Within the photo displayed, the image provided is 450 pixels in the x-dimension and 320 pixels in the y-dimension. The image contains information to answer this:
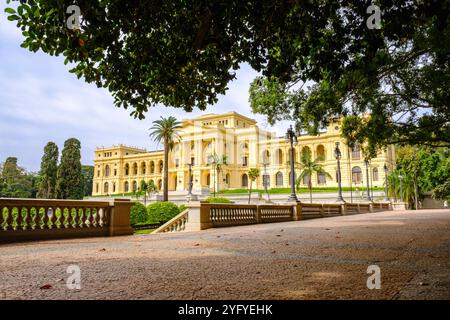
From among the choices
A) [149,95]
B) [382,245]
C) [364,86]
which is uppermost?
[364,86]

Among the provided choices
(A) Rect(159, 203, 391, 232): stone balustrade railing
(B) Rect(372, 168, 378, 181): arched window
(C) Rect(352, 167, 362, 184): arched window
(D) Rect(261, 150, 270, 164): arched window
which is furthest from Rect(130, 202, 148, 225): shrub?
(D) Rect(261, 150, 270, 164): arched window

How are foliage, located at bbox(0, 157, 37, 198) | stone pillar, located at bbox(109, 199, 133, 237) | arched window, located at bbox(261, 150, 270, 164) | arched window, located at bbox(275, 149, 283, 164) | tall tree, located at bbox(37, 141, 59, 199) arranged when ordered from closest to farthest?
stone pillar, located at bbox(109, 199, 133, 237), tall tree, located at bbox(37, 141, 59, 199), foliage, located at bbox(0, 157, 37, 198), arched window, located at bbox(275, 149, 283, 164), arched window, located at bbox(261, 150, 270, 164)

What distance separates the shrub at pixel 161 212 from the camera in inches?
1071

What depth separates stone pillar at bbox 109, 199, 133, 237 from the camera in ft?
35.7

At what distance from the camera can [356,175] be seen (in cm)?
7156

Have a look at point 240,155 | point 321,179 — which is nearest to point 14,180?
point 240,155

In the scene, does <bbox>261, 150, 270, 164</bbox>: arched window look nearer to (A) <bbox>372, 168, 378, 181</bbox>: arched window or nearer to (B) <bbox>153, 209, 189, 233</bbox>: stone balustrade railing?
(A) <bbox>372, 168, 378, 181</bbox>: arched window

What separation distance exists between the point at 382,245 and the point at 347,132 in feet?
33.8

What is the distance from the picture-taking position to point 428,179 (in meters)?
50.4

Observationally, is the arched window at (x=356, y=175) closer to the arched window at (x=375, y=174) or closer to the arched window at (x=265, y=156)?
the arched window at (x=375, y=174)

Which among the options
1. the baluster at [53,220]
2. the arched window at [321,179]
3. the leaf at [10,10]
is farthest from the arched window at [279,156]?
the leaf at [10,10]

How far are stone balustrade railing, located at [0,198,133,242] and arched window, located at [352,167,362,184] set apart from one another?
6656cm
